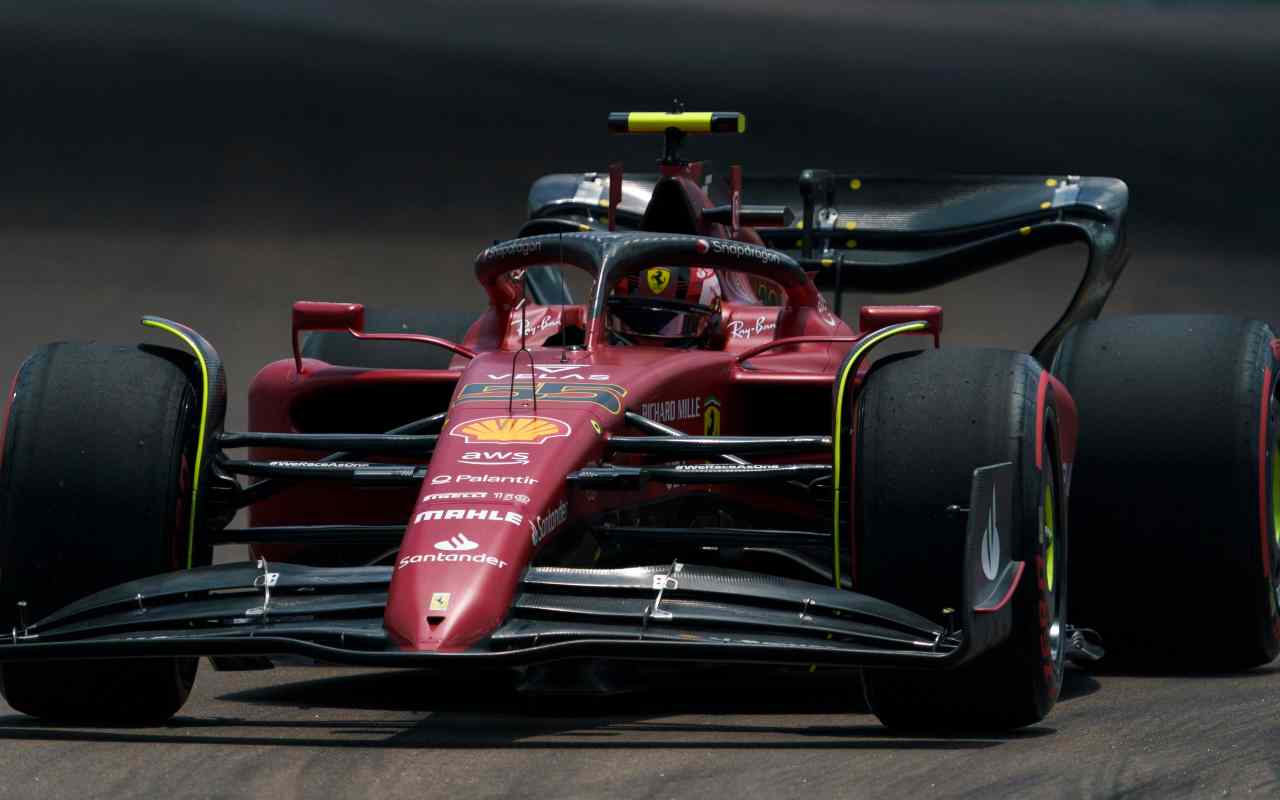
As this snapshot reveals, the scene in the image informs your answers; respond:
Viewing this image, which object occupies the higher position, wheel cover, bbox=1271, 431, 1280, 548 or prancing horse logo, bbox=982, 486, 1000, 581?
prancing horse logo, bbox=982, 486, 1000, 581

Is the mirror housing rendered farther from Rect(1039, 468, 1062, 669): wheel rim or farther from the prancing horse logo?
the prancing horse logo

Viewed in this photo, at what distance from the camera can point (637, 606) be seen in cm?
559

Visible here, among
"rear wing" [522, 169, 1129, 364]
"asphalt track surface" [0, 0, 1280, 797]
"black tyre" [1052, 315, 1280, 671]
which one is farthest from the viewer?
"asphalt track surface" [0, 0, 1280, 797]

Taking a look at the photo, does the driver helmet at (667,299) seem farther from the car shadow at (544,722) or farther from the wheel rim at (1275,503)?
the wheel rim at (1275,503)

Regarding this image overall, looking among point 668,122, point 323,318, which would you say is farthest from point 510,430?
point 668,122

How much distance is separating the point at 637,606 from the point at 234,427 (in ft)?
31.2

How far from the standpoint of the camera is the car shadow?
5.74 m

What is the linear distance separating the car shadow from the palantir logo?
0.50 m

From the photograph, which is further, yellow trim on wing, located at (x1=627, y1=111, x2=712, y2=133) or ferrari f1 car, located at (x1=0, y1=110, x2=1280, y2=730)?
yellow trim on wing, located at (x1=627, y1=111, x2=712, y2=133)

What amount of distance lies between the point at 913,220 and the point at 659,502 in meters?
5.25

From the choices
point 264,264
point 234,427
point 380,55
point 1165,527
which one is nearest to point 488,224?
point 264,264

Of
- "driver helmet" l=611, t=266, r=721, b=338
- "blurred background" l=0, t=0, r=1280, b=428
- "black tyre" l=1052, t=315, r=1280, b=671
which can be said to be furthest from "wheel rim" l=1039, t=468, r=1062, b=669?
"blurred background" l=0, t=0, r=1280, b=428

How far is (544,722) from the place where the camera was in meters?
6.20

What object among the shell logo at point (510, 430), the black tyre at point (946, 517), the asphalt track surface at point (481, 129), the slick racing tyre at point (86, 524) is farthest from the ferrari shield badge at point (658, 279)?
the asphalt track surface at point (481, 129)
